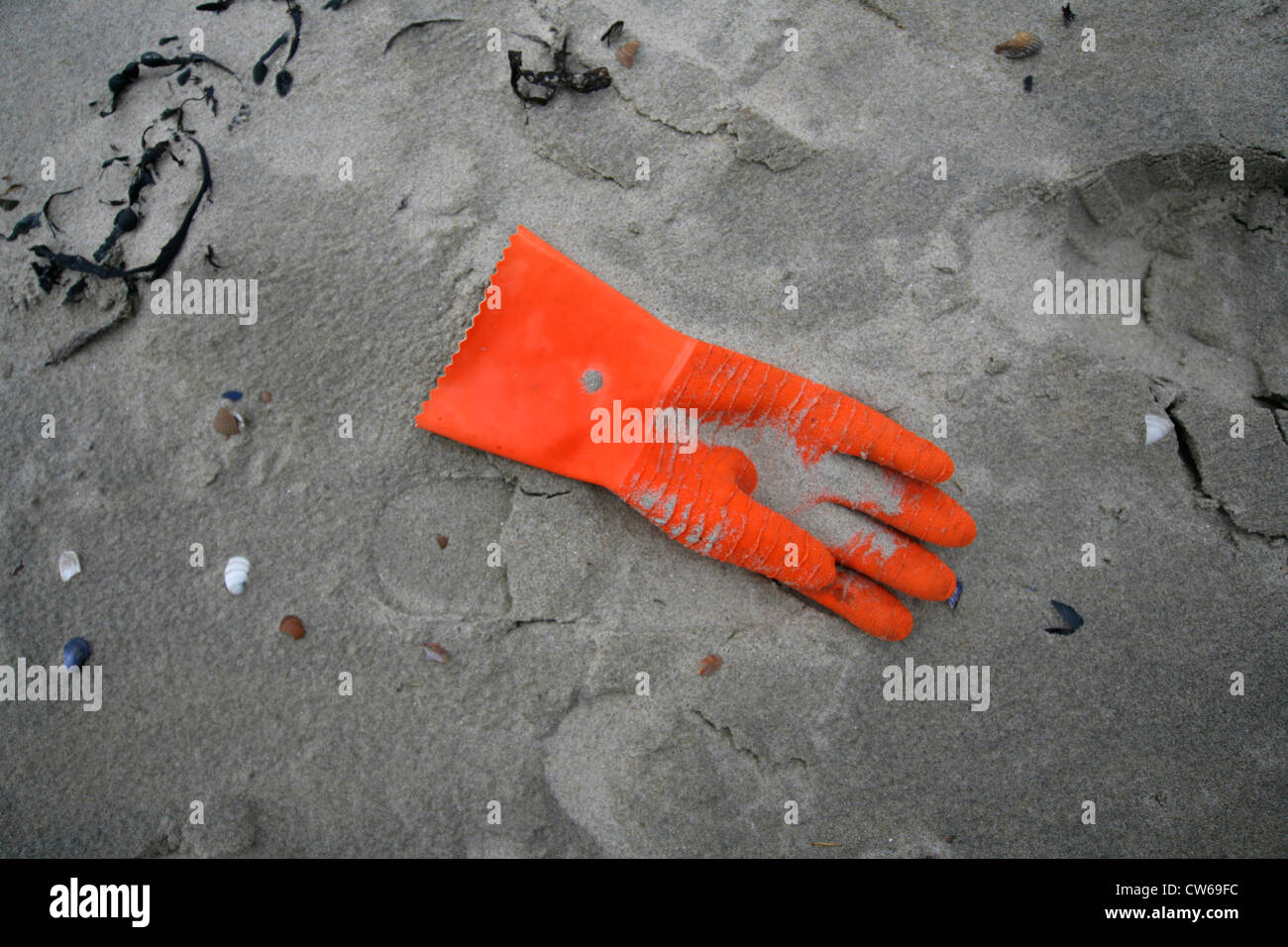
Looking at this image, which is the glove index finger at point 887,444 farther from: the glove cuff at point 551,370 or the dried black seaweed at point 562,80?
the dried black seaweed at point 562,80

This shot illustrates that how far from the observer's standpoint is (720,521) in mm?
1721

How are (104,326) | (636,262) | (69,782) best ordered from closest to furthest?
(69,782) → (104,326) → (636,262)

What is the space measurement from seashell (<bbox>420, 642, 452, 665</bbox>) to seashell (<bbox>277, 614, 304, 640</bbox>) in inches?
10.9

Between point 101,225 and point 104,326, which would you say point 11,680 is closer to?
point 104,326

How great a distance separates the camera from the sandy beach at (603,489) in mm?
1723

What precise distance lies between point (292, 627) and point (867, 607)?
1301 mm

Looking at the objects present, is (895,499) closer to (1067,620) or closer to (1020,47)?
(1067,620)

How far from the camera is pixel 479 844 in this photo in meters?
1.71

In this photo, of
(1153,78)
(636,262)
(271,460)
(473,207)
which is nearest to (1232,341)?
(1153,78)

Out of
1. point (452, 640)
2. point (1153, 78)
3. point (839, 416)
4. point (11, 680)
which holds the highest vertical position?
point (1153, 78)

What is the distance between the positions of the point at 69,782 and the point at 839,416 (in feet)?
6.20

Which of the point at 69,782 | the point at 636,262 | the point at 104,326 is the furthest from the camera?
the point at 636,262

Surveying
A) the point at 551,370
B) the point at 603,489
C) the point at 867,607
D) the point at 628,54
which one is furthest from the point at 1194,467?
the point at 628,54

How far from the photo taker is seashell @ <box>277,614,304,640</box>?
172 cm
